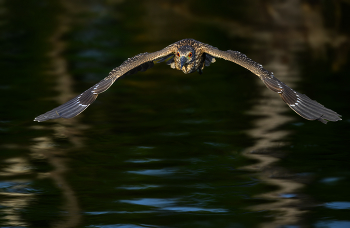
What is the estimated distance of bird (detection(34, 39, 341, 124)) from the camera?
10.6m

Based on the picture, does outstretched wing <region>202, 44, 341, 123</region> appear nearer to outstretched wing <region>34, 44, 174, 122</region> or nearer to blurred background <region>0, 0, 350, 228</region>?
A: outstretched wing <region>34, 44, 174, 122</region>

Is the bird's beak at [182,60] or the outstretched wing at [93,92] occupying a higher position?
the bird's beak at [182,60]

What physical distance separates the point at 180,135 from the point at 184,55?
4848 millimetres

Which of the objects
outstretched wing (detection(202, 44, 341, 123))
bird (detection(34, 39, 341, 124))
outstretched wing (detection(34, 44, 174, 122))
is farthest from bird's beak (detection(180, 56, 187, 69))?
outstretched wing (detection(202, 44, 341, 123))

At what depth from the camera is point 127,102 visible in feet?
65.9

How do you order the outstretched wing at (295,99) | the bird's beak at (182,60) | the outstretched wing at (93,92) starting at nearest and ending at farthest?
1. the outstretched wing at (295,99)
2. the outstretched wing at (93,92)
3. the bird's beak at (182,60)

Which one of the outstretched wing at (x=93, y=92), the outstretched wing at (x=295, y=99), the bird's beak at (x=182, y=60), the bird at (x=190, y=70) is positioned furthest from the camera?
the bird's beak at (x=182, y=60)

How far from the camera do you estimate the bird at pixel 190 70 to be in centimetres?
1062

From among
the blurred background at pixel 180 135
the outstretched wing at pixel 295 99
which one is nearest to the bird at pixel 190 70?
the outstretched wing at pixel 295 99

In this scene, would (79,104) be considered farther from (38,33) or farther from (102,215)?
(38,33)

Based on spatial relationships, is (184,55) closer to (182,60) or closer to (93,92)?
(182,60)

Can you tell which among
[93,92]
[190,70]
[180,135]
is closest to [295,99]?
[190,70]

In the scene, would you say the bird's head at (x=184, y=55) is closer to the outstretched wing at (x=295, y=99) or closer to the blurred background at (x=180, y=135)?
the outstretched wing at (x=295, y=99)

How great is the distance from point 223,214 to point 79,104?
352 cm
